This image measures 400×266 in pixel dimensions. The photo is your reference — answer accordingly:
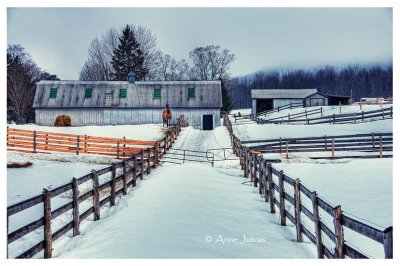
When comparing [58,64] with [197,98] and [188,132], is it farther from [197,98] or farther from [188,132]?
[197,98]

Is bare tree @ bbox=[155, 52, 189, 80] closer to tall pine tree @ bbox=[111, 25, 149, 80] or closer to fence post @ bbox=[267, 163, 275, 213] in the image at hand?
tall pine tree @ bbox=[111, 25, 149, 80]

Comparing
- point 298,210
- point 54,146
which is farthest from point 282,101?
point 298,210

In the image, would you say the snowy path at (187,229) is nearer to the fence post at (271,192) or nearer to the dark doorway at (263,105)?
Answer: the fence post at (271,192)

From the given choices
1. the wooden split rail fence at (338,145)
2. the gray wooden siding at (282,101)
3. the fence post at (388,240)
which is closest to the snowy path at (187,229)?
the fence post at (388,240)

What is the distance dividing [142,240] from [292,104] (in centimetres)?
5109

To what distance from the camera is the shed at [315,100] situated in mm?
53466

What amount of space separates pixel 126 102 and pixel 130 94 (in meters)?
1.01

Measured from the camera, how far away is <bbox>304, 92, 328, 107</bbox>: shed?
53466mm

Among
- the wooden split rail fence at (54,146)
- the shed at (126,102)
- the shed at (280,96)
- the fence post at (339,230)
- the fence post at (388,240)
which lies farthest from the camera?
the shed at (280,96)

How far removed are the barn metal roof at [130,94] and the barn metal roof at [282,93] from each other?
1675 centimetres

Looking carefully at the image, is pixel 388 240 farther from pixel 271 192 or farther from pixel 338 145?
pixel 338 145

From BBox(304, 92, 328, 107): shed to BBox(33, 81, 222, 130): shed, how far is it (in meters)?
18.8

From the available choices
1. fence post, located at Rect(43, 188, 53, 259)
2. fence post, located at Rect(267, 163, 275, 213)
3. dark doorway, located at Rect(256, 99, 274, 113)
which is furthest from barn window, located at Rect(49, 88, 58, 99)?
fence post, located at Rect(43, 188, 53, 259)
